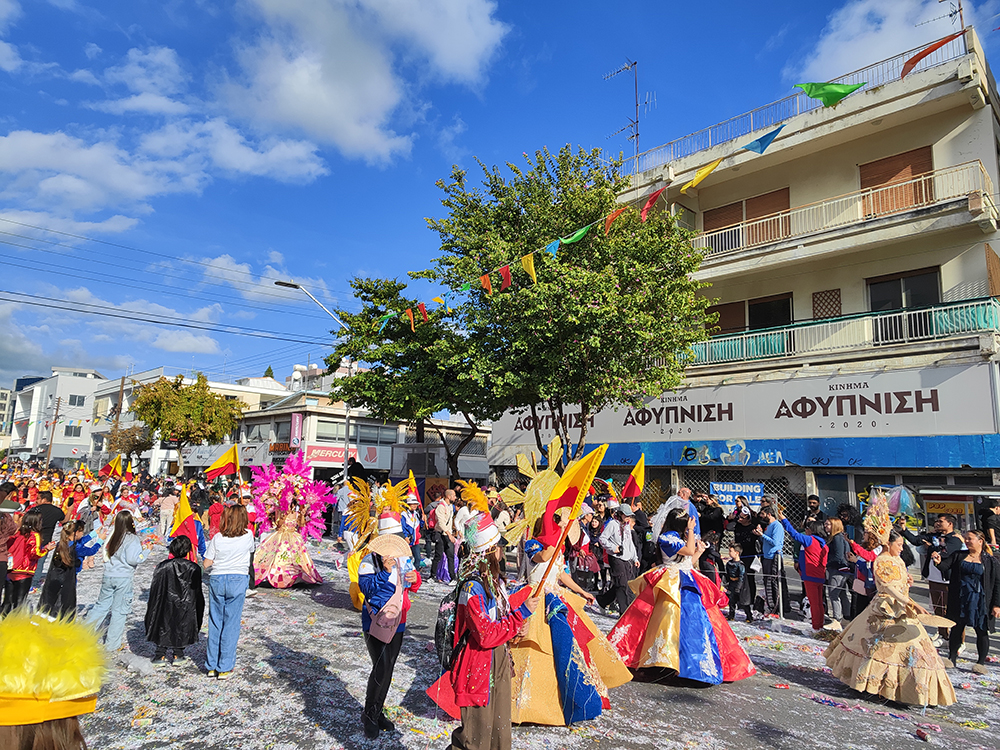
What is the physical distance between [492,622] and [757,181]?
19.0m

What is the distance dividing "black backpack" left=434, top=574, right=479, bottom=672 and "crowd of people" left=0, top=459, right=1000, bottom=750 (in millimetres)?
13

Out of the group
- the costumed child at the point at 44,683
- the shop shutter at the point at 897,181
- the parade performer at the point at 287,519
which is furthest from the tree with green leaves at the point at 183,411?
the costumed child at the point at 44,683

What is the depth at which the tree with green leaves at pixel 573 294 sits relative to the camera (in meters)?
13.1

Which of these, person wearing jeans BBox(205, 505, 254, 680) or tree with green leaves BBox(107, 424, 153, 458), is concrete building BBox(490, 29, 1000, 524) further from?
tree with green leaves BBox(107, 424, 153, 458)

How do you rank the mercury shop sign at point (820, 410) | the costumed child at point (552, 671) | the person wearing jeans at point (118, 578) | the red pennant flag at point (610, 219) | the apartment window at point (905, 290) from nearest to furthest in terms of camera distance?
the costumed child at point (552, 671) → the person wearing jeans at point (118, 578) → the red pennant flag at point (610, 219) → the mercury shop sign at point (820, 410) → the apartment window at point (905, 290)

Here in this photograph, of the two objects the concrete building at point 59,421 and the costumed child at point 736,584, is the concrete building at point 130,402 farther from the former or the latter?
the costumed child at point 736,584

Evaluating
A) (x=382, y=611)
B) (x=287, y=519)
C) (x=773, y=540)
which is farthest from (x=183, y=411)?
(x=382, y=611)

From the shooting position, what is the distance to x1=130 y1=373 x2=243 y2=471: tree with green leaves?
3462 centimetres

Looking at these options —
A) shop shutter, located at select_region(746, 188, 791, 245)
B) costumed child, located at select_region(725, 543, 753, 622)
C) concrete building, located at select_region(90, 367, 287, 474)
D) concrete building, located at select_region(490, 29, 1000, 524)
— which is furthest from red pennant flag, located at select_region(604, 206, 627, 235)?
concrete building, located at select_region(90, 367, 287, 474)

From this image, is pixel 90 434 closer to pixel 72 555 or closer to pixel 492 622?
pixel 72 555

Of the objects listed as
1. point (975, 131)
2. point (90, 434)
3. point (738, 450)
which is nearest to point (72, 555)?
point (738, 450)

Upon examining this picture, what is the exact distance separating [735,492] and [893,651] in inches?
398

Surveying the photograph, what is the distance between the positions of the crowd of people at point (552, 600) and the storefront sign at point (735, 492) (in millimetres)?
4989

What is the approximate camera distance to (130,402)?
189 feet
